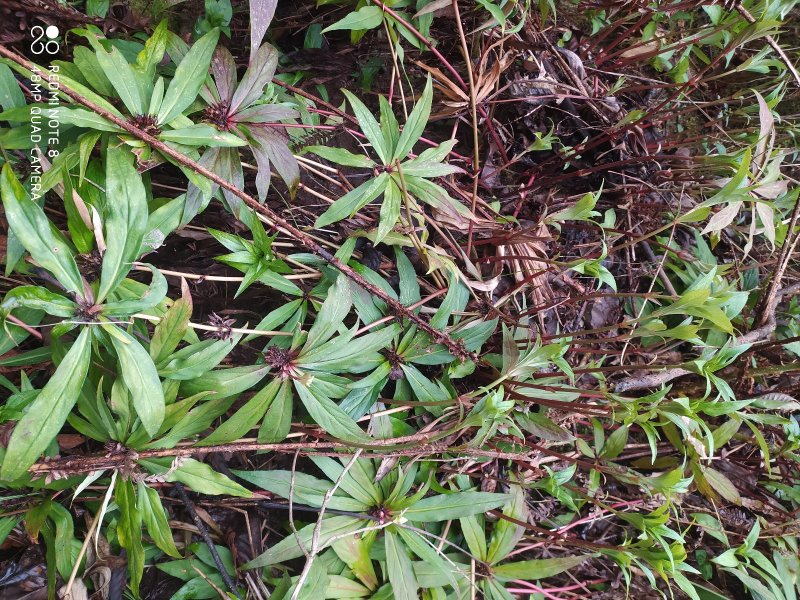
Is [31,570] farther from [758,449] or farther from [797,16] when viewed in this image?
[797,16]

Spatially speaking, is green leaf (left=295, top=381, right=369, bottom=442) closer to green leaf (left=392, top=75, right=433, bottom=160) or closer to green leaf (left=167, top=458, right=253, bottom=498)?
green leaf (left=167, top=458, right=253, bottom=498)

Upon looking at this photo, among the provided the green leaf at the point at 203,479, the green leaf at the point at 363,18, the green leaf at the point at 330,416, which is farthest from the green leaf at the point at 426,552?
the green leaf at the point at 363,18

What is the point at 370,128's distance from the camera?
1.10m

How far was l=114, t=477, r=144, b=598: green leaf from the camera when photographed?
917 millimetres

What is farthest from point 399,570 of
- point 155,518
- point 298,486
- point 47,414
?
point 47,414

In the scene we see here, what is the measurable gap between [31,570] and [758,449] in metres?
1.98

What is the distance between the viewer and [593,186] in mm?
1540

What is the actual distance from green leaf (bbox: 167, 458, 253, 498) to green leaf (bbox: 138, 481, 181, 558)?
67mm

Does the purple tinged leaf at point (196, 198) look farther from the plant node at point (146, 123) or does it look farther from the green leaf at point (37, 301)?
the green leaf at point (37, 301)

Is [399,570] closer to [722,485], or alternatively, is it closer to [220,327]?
[220,327]

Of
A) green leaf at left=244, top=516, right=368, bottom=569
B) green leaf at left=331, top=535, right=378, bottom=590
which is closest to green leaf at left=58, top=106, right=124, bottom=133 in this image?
green leaf at left=244, top=516, right=368, bottom=569

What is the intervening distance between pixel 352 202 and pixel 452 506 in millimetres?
740

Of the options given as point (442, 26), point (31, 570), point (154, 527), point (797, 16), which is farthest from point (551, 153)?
point (31, 570)

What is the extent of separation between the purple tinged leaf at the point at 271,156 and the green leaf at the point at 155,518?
627 millimetres
